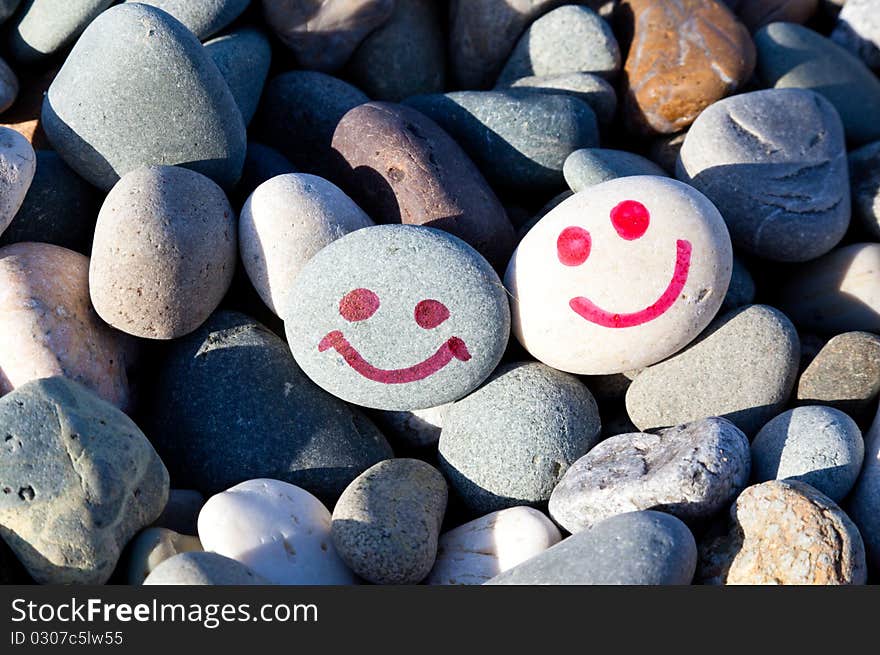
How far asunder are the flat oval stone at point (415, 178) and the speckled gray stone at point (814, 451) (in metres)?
1.09

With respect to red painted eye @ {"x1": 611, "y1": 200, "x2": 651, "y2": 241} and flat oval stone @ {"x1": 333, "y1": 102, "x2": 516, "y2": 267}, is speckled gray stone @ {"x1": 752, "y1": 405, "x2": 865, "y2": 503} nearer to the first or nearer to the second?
red painted eye @ {"x1": 611, "y1": 200, "x2": 651, "y2": 241}

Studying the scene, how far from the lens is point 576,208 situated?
8.92ft

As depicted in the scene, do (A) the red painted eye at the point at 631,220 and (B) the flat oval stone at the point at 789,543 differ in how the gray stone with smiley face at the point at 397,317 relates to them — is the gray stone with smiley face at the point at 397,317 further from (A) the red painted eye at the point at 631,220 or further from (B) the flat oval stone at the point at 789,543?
(B) the flat oval stone at the point at 789,543

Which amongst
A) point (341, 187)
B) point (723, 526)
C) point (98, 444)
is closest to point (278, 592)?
point (98, 444)

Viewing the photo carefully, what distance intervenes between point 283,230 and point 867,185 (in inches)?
85.0

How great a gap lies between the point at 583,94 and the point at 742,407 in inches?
59.1

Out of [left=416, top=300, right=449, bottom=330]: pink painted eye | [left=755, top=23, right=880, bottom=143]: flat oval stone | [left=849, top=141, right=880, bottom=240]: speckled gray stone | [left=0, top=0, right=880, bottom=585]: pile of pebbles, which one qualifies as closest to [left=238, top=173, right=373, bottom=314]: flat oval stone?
[left=0, top=0, right=880, bottom=585]: pile of pebbles

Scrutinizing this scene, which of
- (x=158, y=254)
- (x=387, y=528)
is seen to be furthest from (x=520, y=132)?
(x=387, y=528)

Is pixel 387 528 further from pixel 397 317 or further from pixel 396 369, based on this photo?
pixel 397 317

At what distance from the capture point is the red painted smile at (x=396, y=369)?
2.63m

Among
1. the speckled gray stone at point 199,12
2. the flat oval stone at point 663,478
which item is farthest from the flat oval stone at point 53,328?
the flat oval stone at point 663,478

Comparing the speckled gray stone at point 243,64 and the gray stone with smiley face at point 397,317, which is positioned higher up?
the speckled gray stone at point 243,64

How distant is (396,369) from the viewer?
2637mm

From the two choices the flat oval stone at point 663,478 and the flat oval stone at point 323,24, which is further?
the flat oval stone at point 323,24
